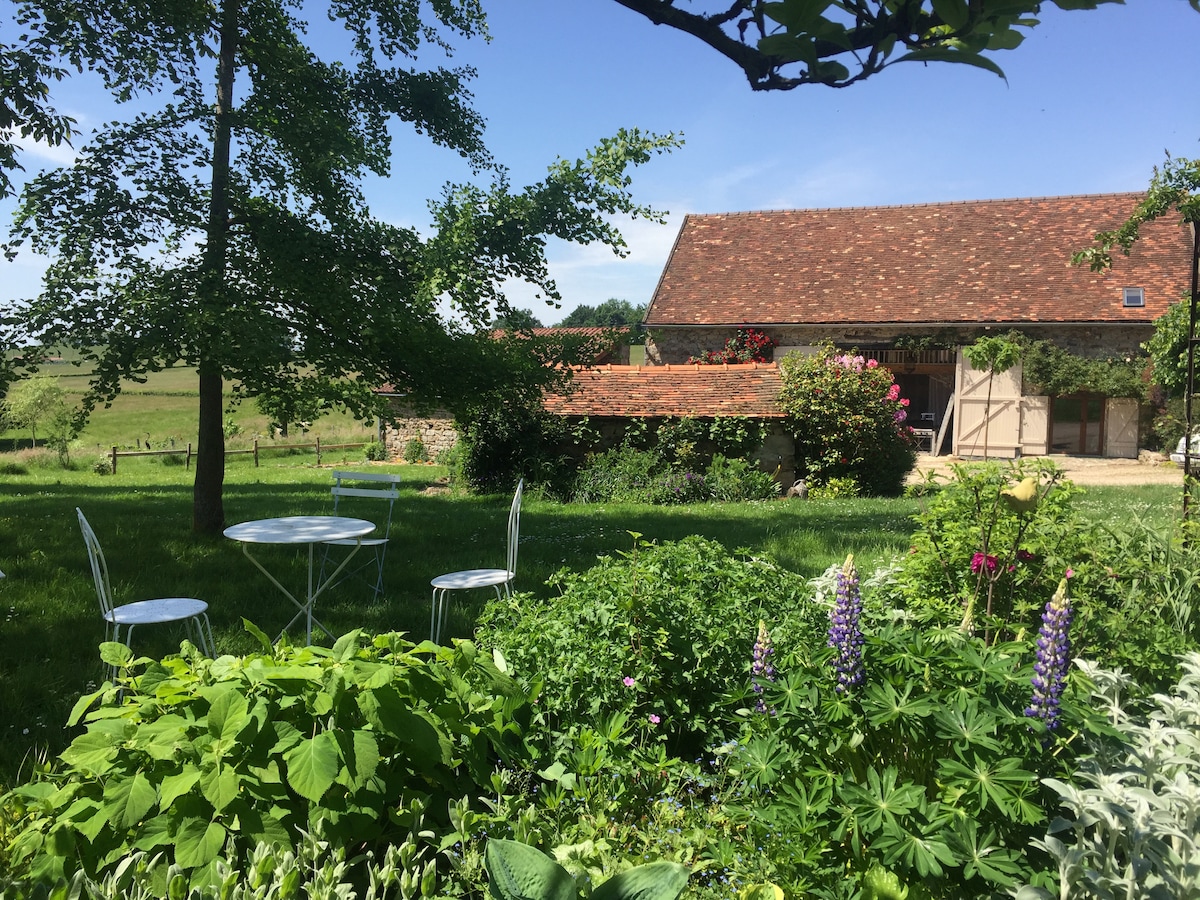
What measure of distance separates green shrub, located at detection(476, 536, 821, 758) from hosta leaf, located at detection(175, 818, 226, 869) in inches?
40.7

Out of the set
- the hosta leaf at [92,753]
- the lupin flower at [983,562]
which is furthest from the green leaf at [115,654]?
the lupin flower at [983,562]

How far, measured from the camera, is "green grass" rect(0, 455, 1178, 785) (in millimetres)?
4566

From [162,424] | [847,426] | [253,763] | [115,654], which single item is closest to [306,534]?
[115,654]

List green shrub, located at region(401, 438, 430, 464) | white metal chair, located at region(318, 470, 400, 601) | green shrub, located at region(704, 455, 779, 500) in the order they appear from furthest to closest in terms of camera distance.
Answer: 1. green shrub, located at region(401, 438, 430, 464)
2. green shrub, located at region(704, 455, 779, 500)
3. white metal chair, located at region(318, 470, 400, 601)

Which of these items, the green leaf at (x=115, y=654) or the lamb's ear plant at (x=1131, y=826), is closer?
the lamb's ear plant at (x=1131, y=826)

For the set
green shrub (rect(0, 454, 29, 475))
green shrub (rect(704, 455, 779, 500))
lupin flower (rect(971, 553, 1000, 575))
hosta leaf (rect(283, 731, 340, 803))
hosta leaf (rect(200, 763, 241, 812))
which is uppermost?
lupin flower (rect(971, 553, 1000, 575))

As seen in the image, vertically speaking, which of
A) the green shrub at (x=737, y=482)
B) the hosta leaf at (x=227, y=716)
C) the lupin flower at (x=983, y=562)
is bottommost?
the green shrub at (x=737, y=482)

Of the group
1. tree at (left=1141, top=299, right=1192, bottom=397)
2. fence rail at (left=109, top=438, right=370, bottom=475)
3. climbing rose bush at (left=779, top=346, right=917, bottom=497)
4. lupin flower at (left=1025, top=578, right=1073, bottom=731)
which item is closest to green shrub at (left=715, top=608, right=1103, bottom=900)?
lupin flower at (left=1025, top=578, right=1073, bottom=731)

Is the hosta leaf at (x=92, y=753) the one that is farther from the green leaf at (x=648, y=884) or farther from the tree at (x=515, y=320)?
the tree at (x=515, y=320)

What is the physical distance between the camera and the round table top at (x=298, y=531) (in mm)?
4434

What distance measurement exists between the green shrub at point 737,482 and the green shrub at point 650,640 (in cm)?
927

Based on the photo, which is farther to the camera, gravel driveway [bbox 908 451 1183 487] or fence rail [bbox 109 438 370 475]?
fence rail [bbox 109 438 370 475]

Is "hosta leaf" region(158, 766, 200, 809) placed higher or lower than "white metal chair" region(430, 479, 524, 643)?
higher

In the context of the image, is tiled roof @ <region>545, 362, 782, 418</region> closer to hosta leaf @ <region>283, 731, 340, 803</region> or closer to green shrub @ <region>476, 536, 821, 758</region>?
green shrub @ <region>476, 536, 821, 758</region>
